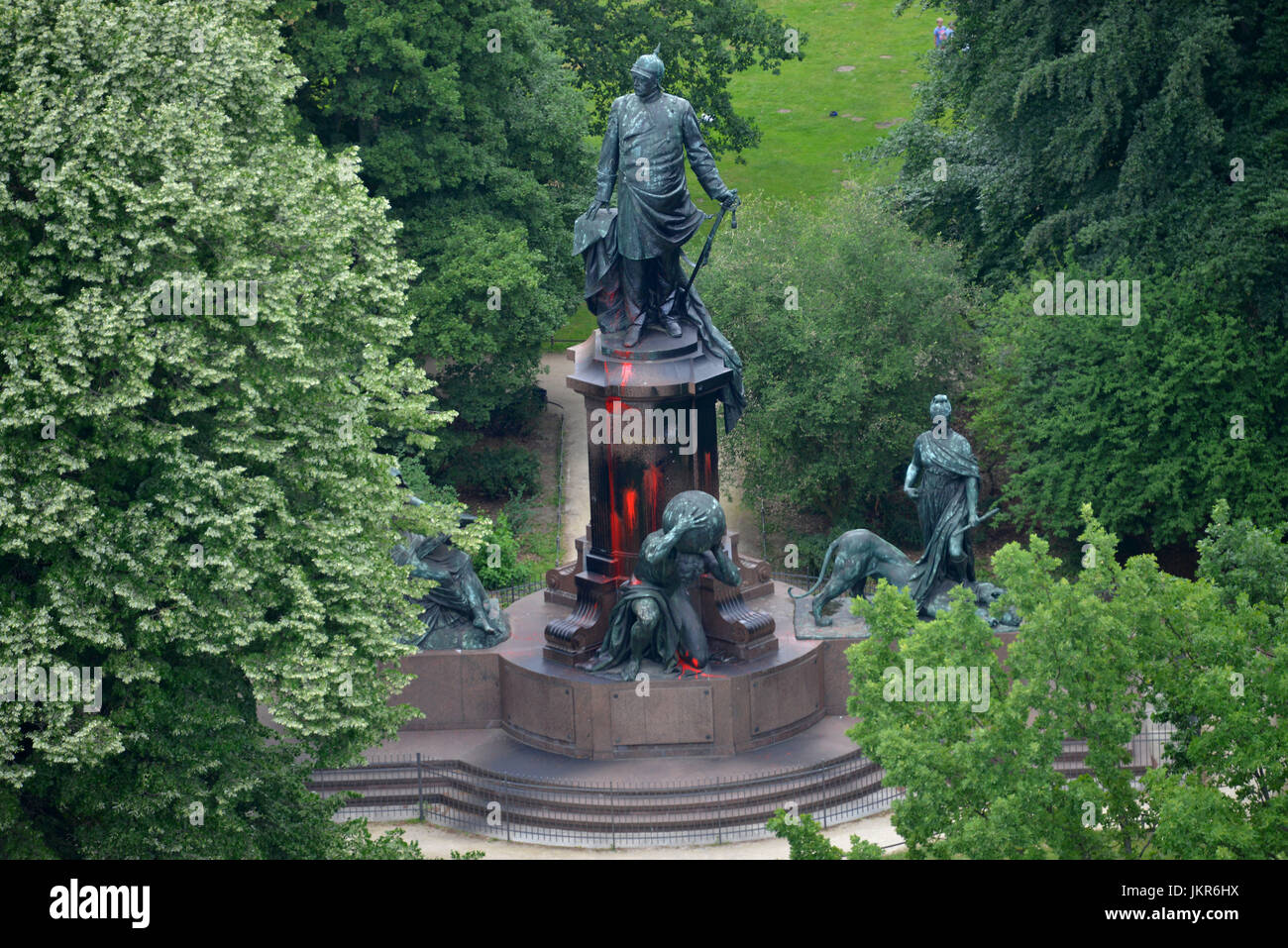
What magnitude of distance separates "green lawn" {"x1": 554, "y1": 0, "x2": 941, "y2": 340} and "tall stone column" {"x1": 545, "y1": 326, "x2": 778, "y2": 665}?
3297 cm

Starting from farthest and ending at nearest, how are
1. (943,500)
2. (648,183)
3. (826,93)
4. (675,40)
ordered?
(826,93) → (675,40) → (943,500) → (648,183)

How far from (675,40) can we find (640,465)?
25813 mm

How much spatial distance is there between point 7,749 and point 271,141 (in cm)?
1038

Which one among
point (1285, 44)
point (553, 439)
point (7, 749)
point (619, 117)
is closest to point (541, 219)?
point (553, 439)

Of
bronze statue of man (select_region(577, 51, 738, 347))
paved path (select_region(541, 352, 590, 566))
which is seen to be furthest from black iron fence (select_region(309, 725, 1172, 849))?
paved path (select_region(541, 352, 590, 566))

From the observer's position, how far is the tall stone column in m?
33.6

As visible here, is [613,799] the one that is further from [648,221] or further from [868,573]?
[648,221]

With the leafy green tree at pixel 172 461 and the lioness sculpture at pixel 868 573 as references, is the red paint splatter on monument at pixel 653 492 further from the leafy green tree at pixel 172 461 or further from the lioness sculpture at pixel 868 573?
the leafy green tree at pixel 172 461

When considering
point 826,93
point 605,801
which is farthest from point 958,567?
point 826,93

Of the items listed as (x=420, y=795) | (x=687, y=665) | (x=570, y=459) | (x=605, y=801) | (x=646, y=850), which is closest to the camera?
(x=646, y=850)

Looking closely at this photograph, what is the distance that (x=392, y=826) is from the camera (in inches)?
1324

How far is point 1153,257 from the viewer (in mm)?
41281

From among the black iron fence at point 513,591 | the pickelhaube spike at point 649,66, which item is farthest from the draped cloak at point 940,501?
the black iron fence at point 513,591

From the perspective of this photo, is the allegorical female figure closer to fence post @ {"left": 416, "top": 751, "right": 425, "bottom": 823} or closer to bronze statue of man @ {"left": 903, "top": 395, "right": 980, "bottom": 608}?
fence post @ {"left": 416, "top": 751, "right": 425, "bottom": 823}
